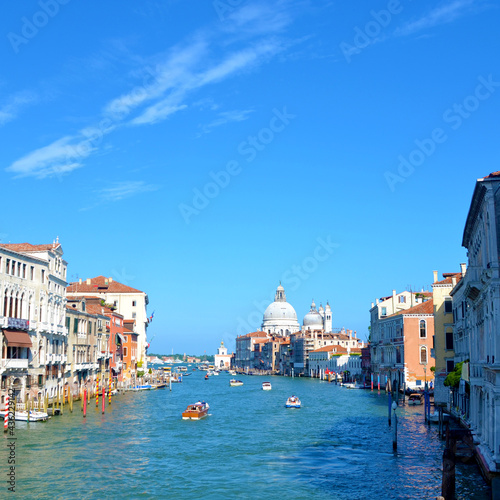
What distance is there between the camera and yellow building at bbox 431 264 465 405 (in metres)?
50.9

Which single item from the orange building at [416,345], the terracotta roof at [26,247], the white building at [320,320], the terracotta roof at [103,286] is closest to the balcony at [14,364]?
the terracotta roof at [26,247]

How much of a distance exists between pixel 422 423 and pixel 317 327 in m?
141

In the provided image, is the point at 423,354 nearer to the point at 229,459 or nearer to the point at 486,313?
the point at 229,459

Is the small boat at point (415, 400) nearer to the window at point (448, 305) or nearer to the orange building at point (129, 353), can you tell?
the window at point (448, 305)

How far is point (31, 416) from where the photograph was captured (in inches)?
1545

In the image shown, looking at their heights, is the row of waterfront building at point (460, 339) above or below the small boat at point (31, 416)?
above

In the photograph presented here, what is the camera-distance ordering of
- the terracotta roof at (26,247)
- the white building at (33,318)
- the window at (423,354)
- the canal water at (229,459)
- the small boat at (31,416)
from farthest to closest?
the window at (423,354) → the terracotta roof at (26,247) → the white building at (33,318) → the small boat at (31,416) → the canal water at (229,459)

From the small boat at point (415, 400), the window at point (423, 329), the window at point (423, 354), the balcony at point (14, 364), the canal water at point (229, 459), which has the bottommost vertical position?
the canal water at point (229, 459)

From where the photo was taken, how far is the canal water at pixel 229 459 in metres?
23.8

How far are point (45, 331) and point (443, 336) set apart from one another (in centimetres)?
2979

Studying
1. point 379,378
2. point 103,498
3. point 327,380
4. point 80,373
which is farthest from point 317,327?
point 103,498

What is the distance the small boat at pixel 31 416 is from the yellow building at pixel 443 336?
1149 inches

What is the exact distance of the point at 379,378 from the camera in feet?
273

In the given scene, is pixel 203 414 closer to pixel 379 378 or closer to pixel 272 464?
pixel 272 464
